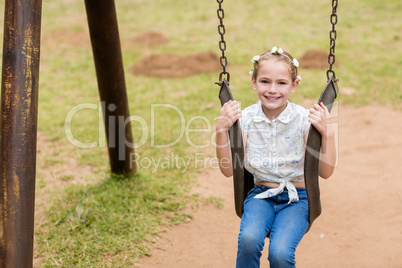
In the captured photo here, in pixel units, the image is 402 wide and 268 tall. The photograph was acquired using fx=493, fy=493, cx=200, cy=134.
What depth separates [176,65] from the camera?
838 centimetres

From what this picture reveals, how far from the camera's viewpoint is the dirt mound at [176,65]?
8172 mm

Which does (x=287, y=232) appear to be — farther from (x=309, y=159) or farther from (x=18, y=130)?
(x=18, y=130)

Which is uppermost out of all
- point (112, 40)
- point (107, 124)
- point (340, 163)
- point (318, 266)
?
point (112, 40)

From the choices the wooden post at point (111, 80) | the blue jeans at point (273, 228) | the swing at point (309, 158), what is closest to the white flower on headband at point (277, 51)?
the swing at point (309, 158)

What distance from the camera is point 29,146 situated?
8.68 ft

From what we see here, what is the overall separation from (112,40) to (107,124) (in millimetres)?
814

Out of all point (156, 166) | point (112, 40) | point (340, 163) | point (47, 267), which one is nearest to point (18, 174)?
point (47, 267)

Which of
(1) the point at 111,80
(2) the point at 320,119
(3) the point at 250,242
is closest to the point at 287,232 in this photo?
(3) the point at 250,242

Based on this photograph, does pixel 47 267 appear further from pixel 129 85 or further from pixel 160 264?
pixel 129 85

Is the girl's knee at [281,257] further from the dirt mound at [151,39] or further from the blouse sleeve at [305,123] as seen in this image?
the dirt mound at [151,39]

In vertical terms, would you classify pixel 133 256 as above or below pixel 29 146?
below

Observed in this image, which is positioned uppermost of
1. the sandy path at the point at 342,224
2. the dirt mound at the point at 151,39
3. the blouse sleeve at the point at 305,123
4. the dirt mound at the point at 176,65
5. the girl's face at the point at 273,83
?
the dirt mound at the point at 151,39

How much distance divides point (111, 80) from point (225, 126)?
1762 millimetres

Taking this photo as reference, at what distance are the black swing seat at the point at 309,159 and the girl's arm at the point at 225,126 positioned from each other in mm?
47
